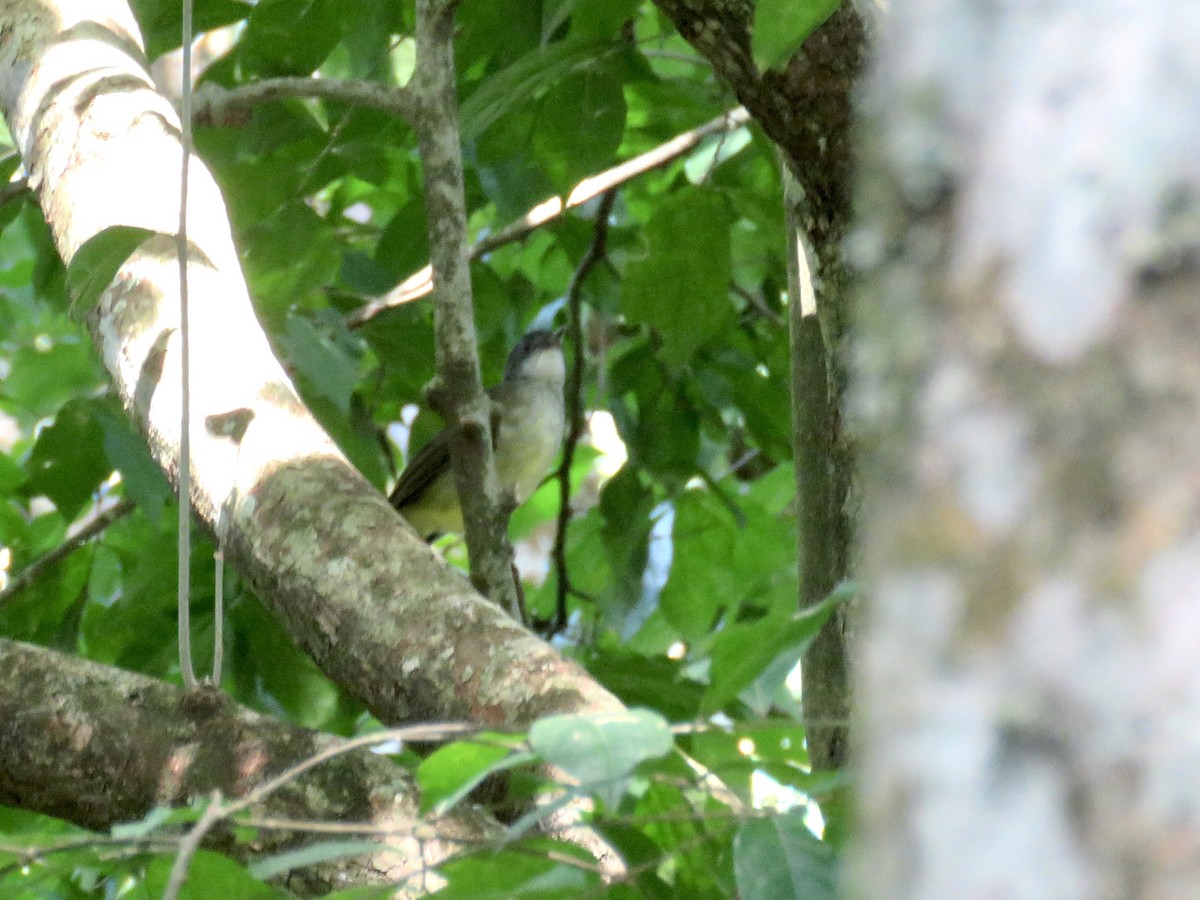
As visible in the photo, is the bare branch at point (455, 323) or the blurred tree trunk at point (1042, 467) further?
the bare branch at point (455, 323)

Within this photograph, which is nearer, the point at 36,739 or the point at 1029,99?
the point at 1029,99

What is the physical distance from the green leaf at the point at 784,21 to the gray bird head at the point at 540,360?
404cm

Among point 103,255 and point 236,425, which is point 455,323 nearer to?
point 236,425

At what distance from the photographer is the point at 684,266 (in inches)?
101

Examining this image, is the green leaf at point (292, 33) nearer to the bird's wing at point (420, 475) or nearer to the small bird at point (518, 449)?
the bird's wing at point (420, 475)

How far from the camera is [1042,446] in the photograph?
459mm

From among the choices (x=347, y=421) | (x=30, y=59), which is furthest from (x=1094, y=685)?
(x=30, y=59)

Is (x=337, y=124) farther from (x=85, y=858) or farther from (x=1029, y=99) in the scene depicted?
(x=1029, y=99)

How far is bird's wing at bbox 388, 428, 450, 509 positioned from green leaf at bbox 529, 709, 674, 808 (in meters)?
3.75

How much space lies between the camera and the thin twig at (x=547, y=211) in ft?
10.0

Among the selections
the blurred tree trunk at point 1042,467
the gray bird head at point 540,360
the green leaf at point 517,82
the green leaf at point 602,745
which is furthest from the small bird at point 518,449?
the blurred tree trunk at point 1042,467

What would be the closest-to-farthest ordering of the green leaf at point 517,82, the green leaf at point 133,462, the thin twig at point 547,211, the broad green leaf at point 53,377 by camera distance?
the green leaf at point 517,82, the green leaf at point 133,462, the thin twig at point 547,211, the broad green leaf at point 53,377

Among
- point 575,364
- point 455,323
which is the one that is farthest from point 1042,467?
point 575,364

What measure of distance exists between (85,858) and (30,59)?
1.77m
